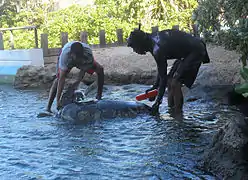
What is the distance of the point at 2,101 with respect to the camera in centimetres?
988

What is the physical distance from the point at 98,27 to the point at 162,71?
381 inches

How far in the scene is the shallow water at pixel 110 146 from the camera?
15.3 feet

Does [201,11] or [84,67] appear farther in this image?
[84,67]

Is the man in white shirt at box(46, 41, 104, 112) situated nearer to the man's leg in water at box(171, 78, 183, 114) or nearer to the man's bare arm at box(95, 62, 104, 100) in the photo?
the man's bare arm at box(95, 62, 104, 100)

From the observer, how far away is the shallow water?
183 inches

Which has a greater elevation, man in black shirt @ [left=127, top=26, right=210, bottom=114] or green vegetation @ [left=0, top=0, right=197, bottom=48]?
green vegetation @ [left=0, top=0, right=197, bottom=48]

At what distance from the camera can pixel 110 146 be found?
221 inches

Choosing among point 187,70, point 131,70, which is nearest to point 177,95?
point 187,70

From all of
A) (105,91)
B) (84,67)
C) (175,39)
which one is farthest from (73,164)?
(105,91)

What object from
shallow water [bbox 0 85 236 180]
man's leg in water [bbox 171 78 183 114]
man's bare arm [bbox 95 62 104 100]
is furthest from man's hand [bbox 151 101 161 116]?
man's bare arm [bbox 95 62 104 100]

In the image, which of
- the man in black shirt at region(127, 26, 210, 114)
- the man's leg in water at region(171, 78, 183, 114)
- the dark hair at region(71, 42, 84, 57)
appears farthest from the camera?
the dark hair at region(71, 42, 84, 57)

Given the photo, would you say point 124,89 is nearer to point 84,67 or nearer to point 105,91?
point 105,91

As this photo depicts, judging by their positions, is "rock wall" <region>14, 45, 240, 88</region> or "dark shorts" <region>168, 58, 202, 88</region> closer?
"dark shorts" <region>168, 58, 202, 88</region>

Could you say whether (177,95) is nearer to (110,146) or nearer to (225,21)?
(225,21)
